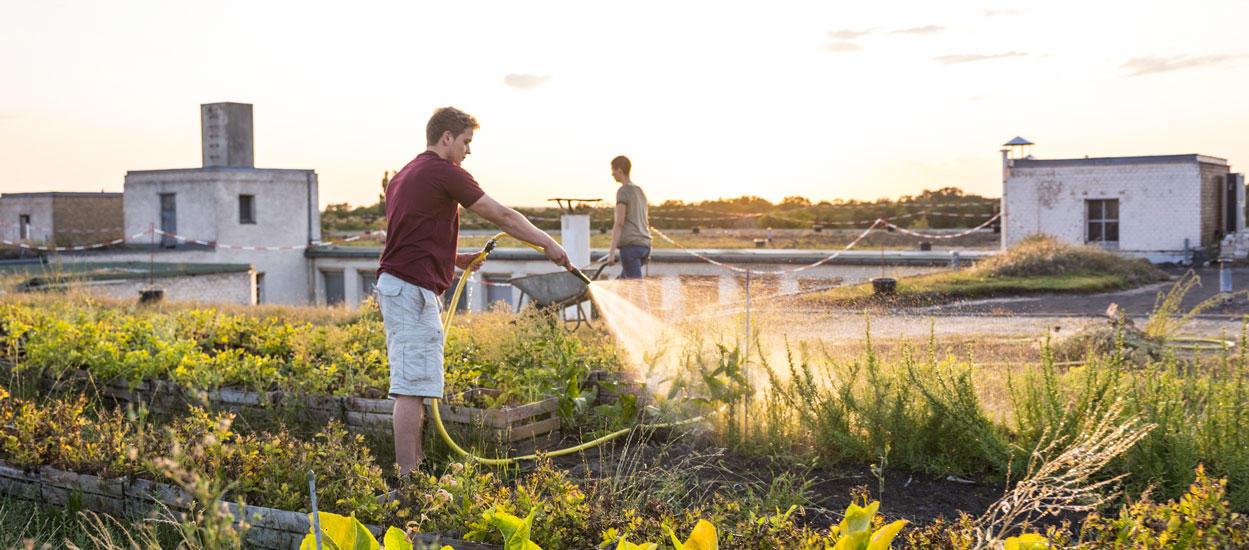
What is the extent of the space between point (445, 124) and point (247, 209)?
3076 cm

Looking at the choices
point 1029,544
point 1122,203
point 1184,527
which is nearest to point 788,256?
point 1122,203

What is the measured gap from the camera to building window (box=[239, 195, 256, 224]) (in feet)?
108

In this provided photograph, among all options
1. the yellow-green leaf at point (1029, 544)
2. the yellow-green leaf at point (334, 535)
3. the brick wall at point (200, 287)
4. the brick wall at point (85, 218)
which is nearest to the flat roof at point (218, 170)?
the brick wall at point (85, 218)

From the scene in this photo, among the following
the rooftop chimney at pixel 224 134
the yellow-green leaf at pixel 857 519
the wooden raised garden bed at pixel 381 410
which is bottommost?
the wooden raised garden bed at pixel 381 410

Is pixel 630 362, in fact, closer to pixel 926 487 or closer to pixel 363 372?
pixel 363 372

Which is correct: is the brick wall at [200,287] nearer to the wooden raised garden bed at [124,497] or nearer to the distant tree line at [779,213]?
the wooden raised garden bed at [124,497]

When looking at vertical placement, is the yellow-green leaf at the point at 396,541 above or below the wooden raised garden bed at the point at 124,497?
above

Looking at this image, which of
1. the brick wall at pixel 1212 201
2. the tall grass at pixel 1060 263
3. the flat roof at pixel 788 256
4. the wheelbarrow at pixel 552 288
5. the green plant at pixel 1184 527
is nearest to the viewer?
the green plant at pixel 1184 527

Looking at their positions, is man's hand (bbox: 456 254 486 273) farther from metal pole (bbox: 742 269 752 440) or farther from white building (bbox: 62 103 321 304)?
white building (bbox: 62 103 321 304)

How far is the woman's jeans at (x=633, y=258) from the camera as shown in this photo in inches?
373

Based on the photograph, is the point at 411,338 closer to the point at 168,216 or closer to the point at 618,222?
the point at 618,222

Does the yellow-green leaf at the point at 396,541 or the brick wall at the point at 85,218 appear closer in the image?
the yellow-green leaf at the point at 396,541

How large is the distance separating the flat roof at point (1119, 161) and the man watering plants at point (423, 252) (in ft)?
78.2

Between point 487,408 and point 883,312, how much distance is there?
3889 millimetres
